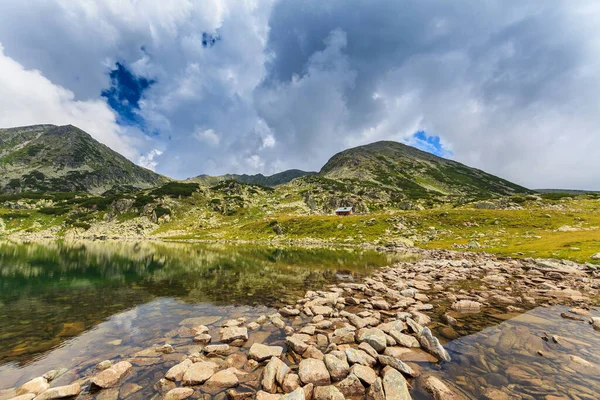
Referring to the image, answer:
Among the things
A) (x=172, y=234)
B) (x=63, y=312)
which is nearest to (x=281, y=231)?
(x=172, y=234)

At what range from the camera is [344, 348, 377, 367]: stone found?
10.1 meters

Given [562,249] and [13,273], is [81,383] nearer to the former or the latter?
[13,273]

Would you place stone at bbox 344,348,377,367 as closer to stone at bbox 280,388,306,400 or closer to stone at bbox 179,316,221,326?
stone at bbox 280,388,306,400

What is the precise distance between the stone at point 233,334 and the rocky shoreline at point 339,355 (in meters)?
0.05

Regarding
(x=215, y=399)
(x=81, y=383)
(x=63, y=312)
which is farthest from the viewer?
(x=63, y=312)

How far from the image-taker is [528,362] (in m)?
10.2

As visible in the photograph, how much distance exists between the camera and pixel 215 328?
1520cm

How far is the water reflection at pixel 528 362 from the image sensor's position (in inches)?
332

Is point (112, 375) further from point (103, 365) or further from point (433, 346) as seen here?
point (433, 346)

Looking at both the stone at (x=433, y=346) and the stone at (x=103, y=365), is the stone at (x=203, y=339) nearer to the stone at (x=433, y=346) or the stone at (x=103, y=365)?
the stone at (x=103, y=365)

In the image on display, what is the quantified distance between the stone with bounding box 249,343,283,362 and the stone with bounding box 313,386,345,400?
11.1 ft

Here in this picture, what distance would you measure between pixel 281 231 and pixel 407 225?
5214cm

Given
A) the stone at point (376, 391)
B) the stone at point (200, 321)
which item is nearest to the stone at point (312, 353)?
the stone at point (376, 391)

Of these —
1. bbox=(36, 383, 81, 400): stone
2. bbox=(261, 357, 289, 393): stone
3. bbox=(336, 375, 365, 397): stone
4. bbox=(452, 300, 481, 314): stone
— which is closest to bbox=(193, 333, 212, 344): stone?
bbox=(261, 357, 289, 393): stone
